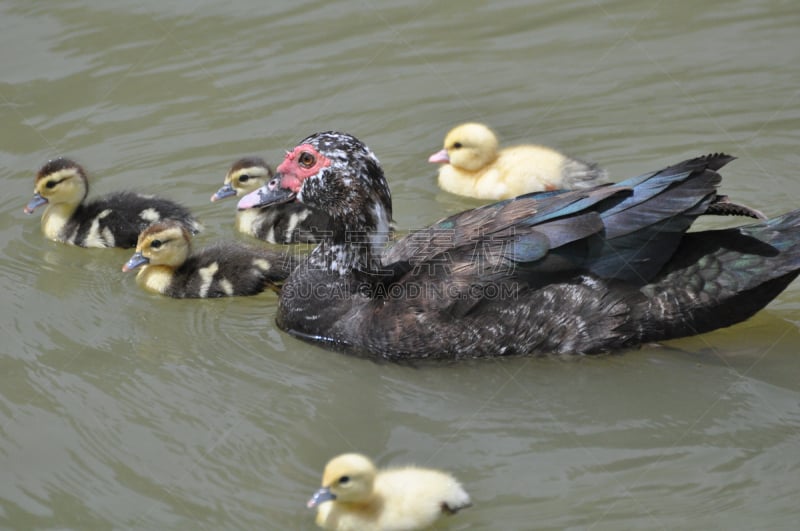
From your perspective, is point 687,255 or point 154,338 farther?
point 154,338

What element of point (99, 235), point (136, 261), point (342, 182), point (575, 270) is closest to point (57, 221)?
point (99, 235)

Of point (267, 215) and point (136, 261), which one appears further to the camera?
point (267, 215)

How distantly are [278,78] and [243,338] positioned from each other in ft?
10.5

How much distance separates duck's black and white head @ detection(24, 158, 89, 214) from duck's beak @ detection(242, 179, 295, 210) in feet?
4.79

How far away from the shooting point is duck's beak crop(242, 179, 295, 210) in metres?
5.91

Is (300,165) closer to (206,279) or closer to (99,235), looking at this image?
(206,279)

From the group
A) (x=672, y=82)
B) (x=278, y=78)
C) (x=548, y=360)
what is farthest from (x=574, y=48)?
(x=548, y=360)

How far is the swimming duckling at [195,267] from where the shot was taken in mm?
6203

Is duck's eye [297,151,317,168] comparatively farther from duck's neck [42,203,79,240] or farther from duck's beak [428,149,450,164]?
duck's neck [42,203,79,240]

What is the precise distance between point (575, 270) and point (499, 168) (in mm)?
1849

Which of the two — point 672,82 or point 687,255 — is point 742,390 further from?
point 672,82

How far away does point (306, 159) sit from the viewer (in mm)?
5781

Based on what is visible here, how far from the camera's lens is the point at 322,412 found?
5.26m

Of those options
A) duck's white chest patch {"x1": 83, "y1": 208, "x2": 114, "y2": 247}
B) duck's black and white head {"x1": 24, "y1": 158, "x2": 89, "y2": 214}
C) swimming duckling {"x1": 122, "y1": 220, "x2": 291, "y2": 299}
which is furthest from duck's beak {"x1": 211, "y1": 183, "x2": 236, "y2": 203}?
duck's black and white head {"x1": 24, "y1": 158, "x2": 89, "y2": 214}
